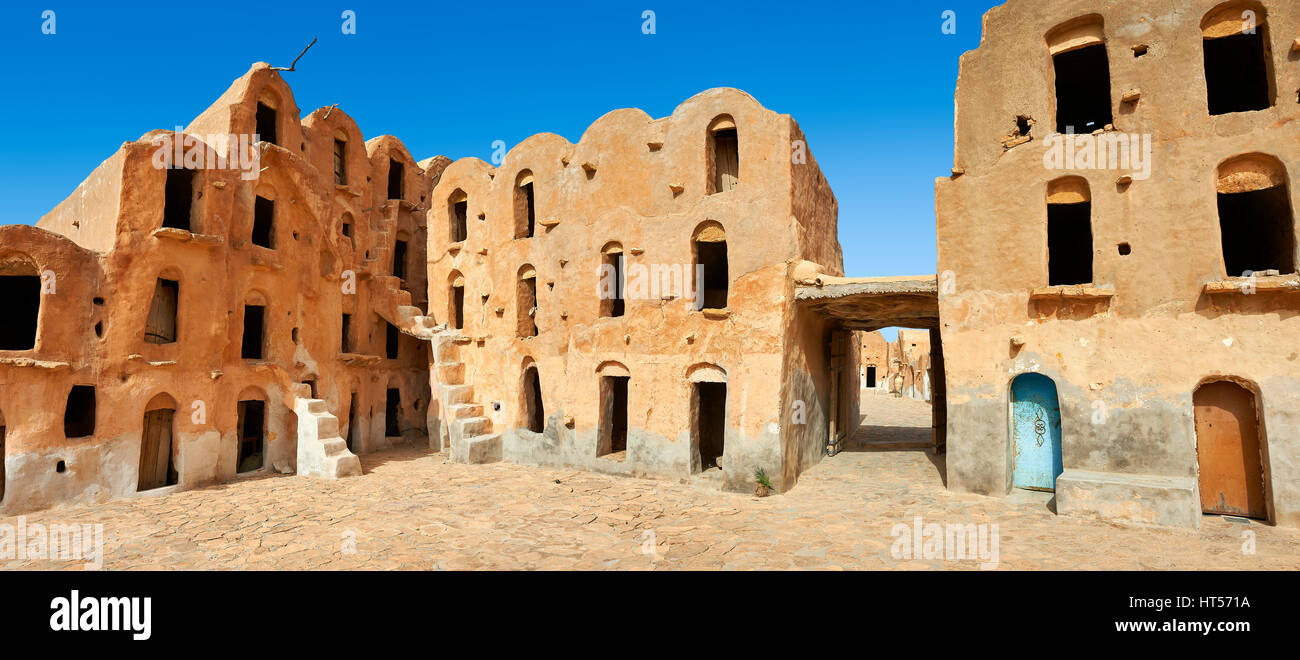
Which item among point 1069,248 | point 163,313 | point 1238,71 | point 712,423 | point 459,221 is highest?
point 1238,71

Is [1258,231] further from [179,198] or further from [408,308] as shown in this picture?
[179,198]

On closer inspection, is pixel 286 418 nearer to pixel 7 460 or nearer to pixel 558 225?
pixel 7 460

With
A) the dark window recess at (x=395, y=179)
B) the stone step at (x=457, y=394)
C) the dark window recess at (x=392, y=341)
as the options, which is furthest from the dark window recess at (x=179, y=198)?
the stone step at (x=457, y=394)

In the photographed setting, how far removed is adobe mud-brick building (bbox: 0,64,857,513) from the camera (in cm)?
1302

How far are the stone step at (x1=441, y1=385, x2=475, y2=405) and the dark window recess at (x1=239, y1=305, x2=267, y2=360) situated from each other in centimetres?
530

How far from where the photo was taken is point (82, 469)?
12844 mm

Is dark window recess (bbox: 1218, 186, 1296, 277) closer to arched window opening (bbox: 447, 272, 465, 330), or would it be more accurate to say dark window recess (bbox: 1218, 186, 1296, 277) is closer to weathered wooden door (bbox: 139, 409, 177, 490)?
arched window opening (bbox: 447, 272, 465, 330)

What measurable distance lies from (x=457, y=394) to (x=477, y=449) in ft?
6.98

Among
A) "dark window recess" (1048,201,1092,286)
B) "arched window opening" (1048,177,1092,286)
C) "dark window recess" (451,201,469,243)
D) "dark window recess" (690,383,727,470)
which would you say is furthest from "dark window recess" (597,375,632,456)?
"dark window recess" (1048,201,1092,286)

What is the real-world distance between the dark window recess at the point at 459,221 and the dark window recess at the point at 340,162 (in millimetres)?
4080

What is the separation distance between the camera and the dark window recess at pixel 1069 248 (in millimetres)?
14375

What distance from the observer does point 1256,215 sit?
38.6 ft

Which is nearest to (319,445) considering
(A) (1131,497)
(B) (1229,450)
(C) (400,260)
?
(C) (400,260)

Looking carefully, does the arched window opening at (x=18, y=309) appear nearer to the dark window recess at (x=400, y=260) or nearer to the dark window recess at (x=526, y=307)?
the dark window recess at (x=400, y=260)
